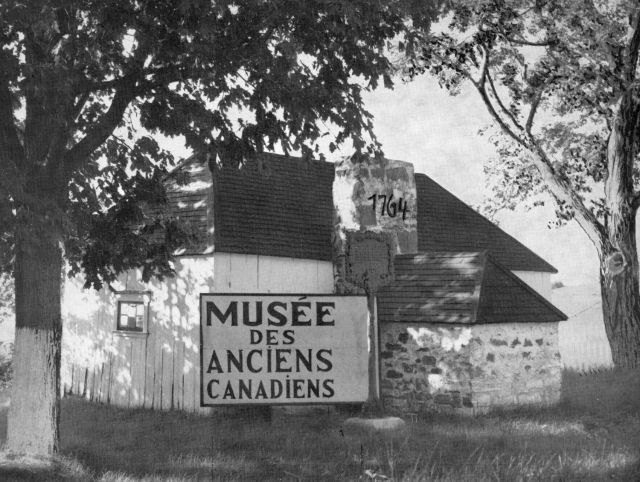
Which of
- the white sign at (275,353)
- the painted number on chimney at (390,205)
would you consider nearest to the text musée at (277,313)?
the white sign at (275,353)

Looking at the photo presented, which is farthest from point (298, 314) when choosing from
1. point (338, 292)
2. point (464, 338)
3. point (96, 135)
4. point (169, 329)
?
point (169, 329)

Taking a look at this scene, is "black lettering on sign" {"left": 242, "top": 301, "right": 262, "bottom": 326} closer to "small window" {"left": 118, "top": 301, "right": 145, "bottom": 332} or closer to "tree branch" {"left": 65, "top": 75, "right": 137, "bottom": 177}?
"tree branch" {"left": 65, "top": 75, "right": 137, "bottom": 177}

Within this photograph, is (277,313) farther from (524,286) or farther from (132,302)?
(132,302)

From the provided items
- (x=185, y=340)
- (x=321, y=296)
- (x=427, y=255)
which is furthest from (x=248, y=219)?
(x=321, y=296)

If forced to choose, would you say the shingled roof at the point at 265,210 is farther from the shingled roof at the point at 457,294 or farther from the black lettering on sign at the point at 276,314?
the black lettering on sign at the point at 276,314

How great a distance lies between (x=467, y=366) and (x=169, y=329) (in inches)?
252

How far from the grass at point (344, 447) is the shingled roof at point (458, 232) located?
601 centimetres

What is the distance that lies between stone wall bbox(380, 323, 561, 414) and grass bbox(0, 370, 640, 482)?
48 cm

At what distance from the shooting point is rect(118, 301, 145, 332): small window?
16562 millimetres

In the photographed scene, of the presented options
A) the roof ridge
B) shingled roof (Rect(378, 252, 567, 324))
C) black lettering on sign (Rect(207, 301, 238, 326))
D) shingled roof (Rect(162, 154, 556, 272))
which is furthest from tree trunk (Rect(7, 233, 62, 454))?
the roof ridge

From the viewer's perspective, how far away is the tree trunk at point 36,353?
966cm

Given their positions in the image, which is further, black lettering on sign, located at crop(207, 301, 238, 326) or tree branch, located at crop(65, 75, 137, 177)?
tree branch, located at crop(65, 75, 137, 177)

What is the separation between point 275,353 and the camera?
8.02m

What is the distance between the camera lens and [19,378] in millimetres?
9789
